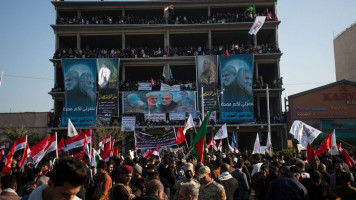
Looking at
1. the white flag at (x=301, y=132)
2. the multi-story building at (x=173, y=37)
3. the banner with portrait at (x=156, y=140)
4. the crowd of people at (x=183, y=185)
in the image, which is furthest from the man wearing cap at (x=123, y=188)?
the multi-story building at (x=173, y=37)

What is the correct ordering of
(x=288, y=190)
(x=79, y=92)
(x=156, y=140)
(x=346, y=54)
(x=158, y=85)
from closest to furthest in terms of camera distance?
(x=288, y=190), (x=156, y=140), (x=79, y=92), (x=158, y=85), (x=346, y=54)

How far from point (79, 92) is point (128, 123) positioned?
245 inches

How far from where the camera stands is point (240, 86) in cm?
4084

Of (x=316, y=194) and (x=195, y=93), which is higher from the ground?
(x=195, y=93)

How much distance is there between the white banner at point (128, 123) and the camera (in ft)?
131

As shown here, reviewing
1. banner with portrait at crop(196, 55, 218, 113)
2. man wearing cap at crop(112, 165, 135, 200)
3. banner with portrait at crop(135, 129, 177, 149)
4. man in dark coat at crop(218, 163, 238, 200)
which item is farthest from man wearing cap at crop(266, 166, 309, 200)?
banner with portrait at crop(196, 55, 218, 113)

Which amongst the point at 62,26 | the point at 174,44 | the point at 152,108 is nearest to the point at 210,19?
the point at 174,44

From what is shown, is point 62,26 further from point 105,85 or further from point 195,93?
point 195,93

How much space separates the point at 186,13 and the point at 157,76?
8638mm

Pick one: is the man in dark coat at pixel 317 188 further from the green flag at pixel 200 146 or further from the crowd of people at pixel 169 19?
the crowd of people at pixel 169 19

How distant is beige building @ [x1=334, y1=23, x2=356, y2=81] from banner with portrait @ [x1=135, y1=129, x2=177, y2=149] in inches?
1798

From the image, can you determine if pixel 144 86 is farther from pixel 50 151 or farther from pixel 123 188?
pixel 123 188

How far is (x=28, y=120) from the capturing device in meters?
51.1

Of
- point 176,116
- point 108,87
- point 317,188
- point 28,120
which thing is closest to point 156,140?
point 176,116
